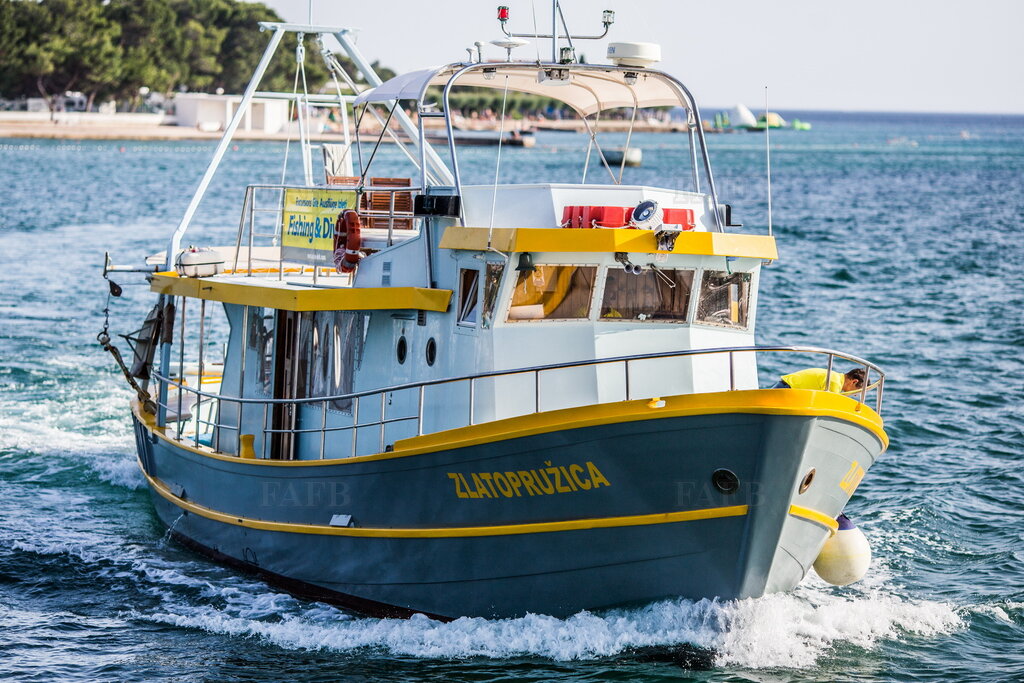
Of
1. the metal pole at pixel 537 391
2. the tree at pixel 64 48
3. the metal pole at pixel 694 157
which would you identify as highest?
the tree at pixel 64 48

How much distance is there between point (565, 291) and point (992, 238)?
129 feet

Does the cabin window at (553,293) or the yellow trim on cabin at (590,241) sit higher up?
the yellow trim on cabin at (590,241)

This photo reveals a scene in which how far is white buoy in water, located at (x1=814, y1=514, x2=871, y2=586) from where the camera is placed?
37.2 ft

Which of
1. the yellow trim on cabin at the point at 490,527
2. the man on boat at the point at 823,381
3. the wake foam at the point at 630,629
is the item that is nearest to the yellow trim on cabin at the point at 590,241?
the man on boat at the point at 823,381

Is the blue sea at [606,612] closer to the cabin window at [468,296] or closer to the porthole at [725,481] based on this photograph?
the porthole at [725,481]

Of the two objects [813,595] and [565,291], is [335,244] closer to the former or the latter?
[565,291]

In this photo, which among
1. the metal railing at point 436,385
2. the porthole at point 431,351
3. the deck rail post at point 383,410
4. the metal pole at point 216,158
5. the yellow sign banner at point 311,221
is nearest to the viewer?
the metal railing at point 436,385

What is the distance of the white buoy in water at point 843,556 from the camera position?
11.3m

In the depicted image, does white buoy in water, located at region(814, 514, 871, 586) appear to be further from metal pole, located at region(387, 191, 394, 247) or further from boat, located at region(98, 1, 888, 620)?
metal pole, located at region(387, 191, 394, 247)

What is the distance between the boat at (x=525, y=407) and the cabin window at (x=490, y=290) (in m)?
0.02

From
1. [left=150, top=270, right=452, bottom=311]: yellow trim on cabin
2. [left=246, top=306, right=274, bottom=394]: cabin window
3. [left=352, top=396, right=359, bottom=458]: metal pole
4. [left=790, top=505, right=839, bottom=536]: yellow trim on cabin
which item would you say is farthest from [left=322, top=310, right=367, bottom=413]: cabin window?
[left=790, top=505, right=839, bottom=536]: yellow trim on cabin

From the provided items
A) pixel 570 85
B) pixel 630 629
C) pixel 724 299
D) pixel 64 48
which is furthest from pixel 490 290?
pixel 64 48

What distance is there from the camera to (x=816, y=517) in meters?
10.4

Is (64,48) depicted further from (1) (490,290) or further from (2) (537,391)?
(2) (537,391)
